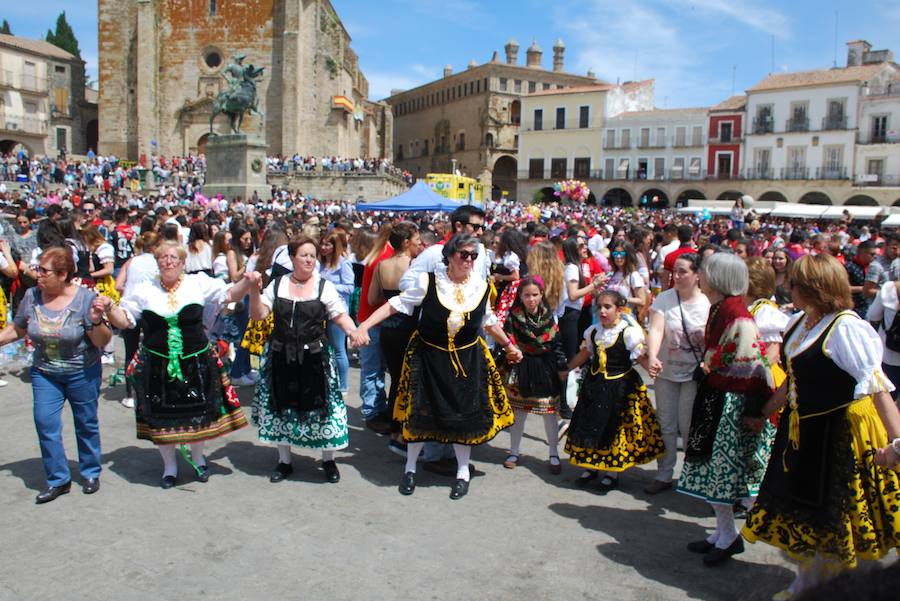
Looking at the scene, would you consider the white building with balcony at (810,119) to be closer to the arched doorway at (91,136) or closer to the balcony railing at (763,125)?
the balcony railing at (763,125)

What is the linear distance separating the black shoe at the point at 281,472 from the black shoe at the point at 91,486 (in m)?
1.12

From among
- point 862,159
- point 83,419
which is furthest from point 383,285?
point 862,159

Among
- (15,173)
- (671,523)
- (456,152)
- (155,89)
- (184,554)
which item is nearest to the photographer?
(184,554)

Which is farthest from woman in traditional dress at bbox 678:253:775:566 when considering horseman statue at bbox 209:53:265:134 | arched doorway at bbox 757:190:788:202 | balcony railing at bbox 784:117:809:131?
arched doorway at bbox 757:190:788:202

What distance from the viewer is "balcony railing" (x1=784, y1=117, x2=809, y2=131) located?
42.9 meters

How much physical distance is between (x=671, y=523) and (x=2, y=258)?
23.4 feet

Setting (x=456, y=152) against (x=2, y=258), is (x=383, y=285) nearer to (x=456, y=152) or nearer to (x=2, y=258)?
(x=2, y=258)

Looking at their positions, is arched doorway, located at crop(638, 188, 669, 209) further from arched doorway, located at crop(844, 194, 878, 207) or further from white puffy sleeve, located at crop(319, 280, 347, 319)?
white puffy sleeve, located at crop(319, 280, 347, 319)

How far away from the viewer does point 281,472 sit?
5.09 meters

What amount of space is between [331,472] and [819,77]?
46.7 metres

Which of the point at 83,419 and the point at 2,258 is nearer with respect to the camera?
the point at 83,419

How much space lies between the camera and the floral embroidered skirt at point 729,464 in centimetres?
394

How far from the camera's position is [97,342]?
15.2ft

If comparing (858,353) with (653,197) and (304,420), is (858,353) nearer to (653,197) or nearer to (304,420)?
(304,420)
